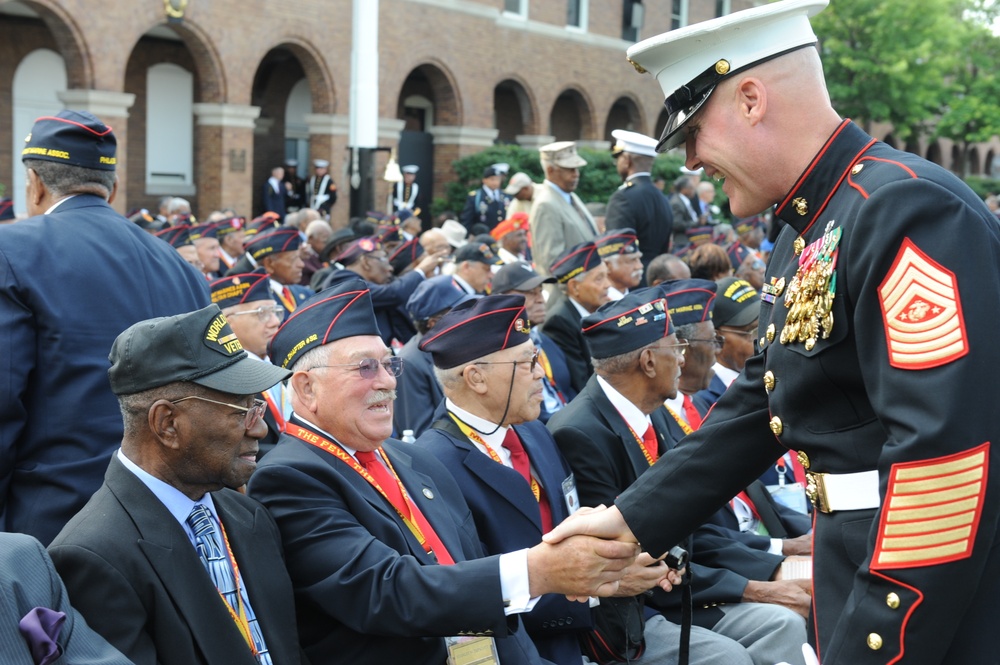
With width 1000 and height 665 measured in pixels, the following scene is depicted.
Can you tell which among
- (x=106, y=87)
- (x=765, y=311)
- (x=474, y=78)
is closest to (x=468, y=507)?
(x=765, y=311)

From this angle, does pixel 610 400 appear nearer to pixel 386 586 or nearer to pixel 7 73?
pixel 386 586

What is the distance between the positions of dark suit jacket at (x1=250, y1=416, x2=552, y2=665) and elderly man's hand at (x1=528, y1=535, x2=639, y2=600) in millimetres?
130

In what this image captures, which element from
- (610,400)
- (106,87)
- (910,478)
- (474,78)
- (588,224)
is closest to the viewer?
(910,478)

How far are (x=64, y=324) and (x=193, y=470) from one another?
92cm

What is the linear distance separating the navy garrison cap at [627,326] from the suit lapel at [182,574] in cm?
243

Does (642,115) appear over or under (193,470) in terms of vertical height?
over

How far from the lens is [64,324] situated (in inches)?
137

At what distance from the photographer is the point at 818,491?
2270mm

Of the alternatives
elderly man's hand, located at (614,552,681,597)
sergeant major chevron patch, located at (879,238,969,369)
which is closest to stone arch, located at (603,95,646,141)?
elderly man's hand, located at (614,552,681,597)

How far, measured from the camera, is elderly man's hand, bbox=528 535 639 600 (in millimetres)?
3045

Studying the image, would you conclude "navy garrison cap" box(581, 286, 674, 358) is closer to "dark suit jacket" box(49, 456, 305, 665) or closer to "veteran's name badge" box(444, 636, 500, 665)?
"veteran's name badge" box(444, 636, 500, 665)

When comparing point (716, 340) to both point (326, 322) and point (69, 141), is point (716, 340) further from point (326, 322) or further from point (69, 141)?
point (69, 141)

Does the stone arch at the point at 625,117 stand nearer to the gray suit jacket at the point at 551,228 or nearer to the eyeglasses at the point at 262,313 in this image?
the gray suit jacket at the point at 551,228

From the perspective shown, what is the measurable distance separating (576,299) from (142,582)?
218 inches
